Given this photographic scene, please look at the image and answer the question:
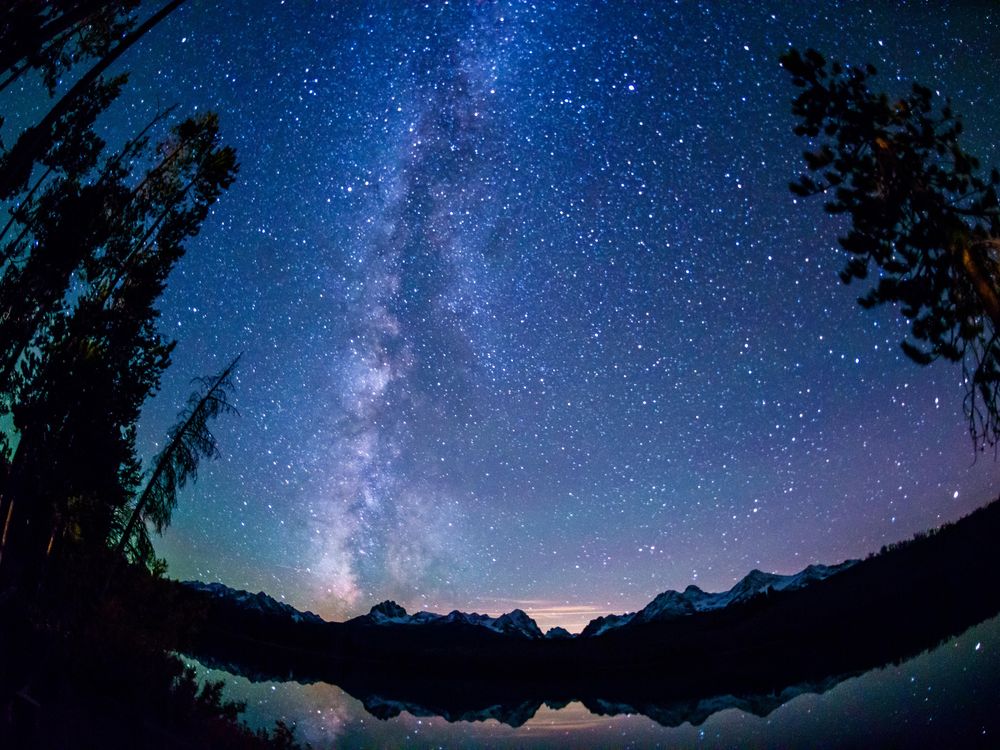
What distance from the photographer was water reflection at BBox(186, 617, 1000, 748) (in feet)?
34.6

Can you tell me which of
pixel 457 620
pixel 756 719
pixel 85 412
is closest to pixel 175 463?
pixel 85 412

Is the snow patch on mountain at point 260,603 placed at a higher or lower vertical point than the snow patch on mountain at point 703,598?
lower

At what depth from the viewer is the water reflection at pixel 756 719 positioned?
1055 cm

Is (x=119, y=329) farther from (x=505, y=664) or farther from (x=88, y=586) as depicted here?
(x=505, y=664)

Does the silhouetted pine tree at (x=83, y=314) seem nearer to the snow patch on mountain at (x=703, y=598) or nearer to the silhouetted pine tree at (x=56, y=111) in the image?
the silhouetted pine tree at (x=56, y=111)

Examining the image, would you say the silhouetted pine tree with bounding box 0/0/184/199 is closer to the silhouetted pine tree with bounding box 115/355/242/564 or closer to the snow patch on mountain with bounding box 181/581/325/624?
the silhouetted pine tree with bounding box 115/355/242/564

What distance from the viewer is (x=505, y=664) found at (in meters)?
86.5

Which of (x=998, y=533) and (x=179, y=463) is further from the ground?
(x=998, y=533)

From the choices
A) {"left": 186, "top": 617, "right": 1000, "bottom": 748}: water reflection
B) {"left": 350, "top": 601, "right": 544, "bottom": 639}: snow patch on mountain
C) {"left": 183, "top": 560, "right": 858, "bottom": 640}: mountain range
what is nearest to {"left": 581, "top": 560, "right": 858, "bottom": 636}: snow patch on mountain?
{"left": 183, "top": 560, "right": 858, "bottom": 640}: mountain range

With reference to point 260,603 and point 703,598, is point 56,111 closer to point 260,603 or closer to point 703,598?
point 260,603

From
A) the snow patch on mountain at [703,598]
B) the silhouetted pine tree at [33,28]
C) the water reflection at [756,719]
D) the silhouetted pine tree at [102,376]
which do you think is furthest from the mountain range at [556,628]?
the silhouetted pine tree at [33,28]

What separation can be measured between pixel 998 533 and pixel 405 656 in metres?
94.4

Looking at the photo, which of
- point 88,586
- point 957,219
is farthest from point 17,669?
point 957,219

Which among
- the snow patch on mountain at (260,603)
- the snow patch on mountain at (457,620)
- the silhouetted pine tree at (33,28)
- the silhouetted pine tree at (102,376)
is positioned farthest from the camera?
the snow patch on mountain at (457,620)
